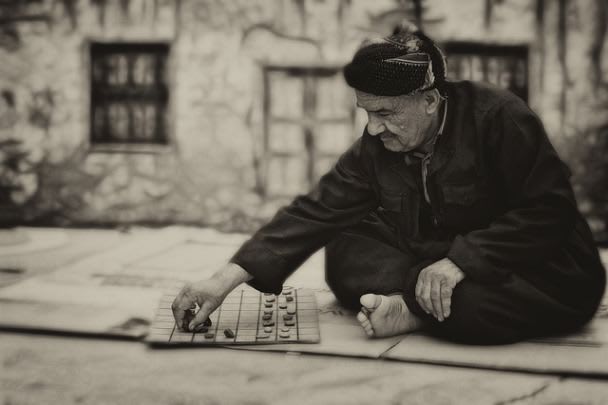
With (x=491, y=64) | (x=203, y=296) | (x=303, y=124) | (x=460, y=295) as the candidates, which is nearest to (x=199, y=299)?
(x=203, y=296)

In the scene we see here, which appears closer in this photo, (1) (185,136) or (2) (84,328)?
(2) (84,328)

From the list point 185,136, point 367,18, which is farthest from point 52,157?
point 367,18

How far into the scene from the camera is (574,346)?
298 centimetres

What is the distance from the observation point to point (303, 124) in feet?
21.9

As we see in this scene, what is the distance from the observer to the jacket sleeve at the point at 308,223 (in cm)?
312

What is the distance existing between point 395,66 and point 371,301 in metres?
0.94

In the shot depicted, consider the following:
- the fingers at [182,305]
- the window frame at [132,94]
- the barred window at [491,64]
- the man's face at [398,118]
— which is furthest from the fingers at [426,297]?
the window frame at [132,94]

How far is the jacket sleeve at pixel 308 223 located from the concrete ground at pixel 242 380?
15.5 inches

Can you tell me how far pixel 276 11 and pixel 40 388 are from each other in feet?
15.4

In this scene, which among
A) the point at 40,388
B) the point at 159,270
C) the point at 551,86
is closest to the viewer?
the point at 40,388

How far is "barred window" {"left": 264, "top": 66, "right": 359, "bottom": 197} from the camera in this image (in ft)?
21.7

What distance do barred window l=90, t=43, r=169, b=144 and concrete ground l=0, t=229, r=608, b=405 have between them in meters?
4.08

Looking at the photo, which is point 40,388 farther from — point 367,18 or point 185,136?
point 367,18

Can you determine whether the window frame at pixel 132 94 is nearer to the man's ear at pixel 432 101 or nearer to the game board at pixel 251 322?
the game board at pixel 251 322
